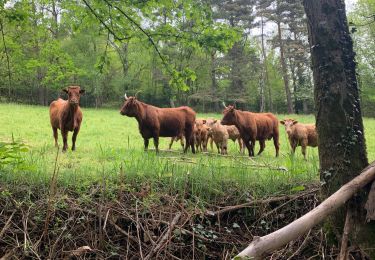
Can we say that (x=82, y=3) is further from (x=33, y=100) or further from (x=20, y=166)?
(x=33, y=100)

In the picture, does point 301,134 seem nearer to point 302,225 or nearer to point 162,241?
point 162,241

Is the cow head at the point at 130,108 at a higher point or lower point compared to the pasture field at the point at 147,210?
higher

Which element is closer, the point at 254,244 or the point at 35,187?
the point at 254,244

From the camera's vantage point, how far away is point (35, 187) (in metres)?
4.86

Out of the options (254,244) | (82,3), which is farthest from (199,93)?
(254,244)

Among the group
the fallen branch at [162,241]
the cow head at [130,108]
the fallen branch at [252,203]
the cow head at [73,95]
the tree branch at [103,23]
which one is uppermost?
the tree branch at [103,23]

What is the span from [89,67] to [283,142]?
3075cm

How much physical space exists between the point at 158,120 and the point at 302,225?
11.1 m

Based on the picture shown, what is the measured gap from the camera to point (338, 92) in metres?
3.95

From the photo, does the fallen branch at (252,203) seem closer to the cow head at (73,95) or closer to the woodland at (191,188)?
the woodland at (191,188)

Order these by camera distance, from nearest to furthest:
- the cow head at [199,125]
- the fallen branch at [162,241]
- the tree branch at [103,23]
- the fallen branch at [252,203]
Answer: the fallen branch at [162,241] → the fallen branch at [252,203] → the tree branch at [103,23] → the cow head at [199,125]

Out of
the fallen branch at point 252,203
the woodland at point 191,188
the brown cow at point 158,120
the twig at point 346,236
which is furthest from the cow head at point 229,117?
the twig at point 346,236

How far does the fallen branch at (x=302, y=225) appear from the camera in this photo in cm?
235

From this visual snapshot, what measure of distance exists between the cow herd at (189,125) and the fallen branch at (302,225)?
29.4 feet
